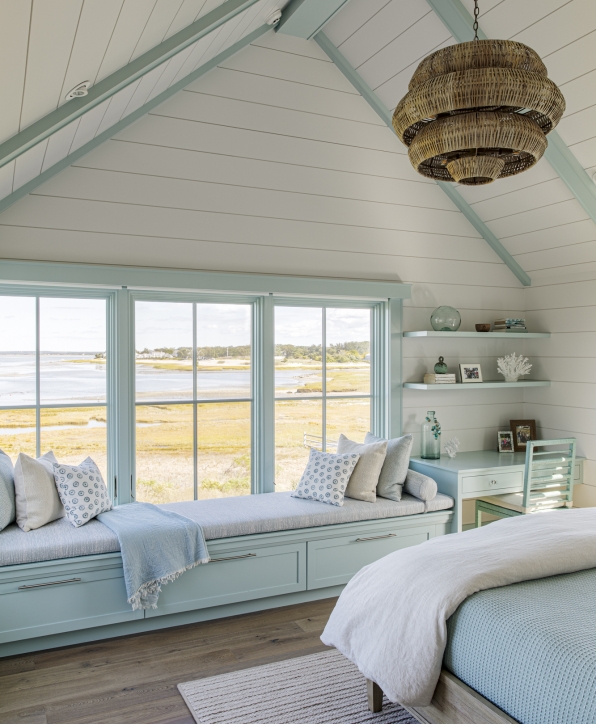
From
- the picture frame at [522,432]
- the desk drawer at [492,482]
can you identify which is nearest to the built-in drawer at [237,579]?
the desk drawer at [492,482]

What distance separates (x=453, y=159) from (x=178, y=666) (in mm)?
2429

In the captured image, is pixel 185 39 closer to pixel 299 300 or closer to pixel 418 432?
pixel 299 300

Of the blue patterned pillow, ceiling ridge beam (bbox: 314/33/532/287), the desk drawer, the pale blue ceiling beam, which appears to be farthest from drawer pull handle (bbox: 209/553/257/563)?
the pale blue ceiling beam

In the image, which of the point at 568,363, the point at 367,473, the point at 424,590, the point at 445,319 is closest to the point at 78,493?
the point at 367,473

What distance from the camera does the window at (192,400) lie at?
3684 mm

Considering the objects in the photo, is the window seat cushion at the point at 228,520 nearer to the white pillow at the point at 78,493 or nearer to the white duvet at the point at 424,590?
the white pillow at the point at 78,493

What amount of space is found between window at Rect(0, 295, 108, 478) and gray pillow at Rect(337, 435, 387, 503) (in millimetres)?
1469

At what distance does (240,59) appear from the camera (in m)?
3.68

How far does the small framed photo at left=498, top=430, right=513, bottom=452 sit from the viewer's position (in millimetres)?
4539

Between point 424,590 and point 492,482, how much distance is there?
1.99 m

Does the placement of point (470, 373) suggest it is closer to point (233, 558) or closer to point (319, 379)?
point (319, 379)

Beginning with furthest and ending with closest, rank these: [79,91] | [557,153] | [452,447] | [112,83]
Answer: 1. [452,447]
2. [557,153]
3. [112,83]
4. [79,91]

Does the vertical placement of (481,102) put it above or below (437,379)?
above

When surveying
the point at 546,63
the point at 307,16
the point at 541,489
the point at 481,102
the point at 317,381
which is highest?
the point at 307,16
